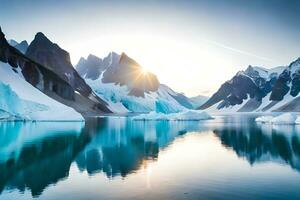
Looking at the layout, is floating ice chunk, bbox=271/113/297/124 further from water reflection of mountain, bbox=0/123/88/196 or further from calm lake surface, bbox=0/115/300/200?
water reflection of mountain, bbox=0/123/88/196

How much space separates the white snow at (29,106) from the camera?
8762 centimetres

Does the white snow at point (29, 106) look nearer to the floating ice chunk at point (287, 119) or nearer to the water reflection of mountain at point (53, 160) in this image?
the water reflection of mountain at point (53, 160)

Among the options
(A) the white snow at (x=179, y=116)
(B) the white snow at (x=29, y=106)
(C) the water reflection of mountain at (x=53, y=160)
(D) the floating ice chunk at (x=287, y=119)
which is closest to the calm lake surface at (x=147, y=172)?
(C) the water reflection of mountain at (x=53, y=160)

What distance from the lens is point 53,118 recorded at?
9631 centimetres

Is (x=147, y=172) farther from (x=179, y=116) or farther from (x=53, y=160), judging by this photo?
(x=179, y=116)

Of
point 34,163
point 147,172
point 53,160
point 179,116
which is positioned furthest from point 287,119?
point 34,163

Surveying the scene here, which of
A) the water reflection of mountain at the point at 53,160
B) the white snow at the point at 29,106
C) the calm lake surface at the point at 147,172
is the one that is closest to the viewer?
the calm lake surface at the point at 147,172

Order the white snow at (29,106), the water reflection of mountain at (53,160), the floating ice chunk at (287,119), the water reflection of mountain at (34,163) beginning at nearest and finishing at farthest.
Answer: the water reflection of mountain at (34,163), the water reflection of mountain at (53,160), the white snow at (29,106), the floating ice chunk at (287,119)

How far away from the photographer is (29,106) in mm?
91625

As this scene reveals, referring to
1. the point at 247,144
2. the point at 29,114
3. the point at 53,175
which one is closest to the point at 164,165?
the point at 53,175

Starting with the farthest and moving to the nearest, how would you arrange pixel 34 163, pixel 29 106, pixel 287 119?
pixel 287 119
pixel 29 106
pixel 34 163

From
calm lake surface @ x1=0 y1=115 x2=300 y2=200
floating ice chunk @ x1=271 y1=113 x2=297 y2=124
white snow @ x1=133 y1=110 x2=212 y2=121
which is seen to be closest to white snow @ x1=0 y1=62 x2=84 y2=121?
white snow @ x1=133 y1=110 x2=212 y2=121

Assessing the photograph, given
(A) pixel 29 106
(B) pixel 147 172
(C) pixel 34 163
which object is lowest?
(B) pixel 147 172

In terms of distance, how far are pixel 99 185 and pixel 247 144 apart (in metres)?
29.7
